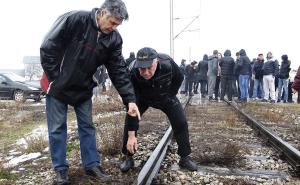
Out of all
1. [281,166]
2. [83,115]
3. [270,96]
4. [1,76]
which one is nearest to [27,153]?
[83,115]

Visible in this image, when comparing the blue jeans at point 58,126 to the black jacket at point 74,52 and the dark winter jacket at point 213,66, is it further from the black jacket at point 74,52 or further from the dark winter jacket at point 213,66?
the dark winter jacket at point 213,66

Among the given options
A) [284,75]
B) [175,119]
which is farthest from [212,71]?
[175,119]

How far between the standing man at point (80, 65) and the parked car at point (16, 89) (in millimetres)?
14895

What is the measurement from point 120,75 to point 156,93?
0.62m

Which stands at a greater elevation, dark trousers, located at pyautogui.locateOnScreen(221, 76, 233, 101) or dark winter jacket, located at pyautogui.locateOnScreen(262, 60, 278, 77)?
dark winter jacket, located at pyautogui.locateOnScreen(262, 60, 278, 77)

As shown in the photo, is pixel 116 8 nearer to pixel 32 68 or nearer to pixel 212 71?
pixel 212 71

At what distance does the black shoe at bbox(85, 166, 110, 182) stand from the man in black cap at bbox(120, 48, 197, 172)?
373mm

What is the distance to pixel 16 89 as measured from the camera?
1938 cm

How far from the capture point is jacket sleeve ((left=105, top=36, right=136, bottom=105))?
444 cm

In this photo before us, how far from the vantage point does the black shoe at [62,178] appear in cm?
431

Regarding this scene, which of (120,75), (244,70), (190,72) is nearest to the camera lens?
(120,75)

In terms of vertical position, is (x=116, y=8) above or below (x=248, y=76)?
above

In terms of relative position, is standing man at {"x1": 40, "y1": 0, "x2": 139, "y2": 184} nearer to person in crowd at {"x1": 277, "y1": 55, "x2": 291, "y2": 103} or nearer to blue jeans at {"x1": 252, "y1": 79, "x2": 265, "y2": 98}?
person in crowd at {"x1": 277, "y1": 55, "x2": 291, "y2": 103}

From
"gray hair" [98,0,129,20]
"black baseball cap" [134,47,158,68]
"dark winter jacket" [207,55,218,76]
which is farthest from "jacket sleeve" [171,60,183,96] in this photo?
"dark winter jacket" [207,55,218,76]
